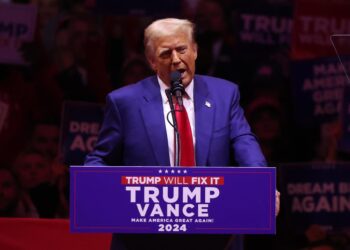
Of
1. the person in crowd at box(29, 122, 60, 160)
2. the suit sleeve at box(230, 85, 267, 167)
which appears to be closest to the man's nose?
the suit sleeve at box(230, 85, 267, 167)

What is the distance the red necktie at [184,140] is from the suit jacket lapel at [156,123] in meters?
0.08

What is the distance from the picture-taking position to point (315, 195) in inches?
233

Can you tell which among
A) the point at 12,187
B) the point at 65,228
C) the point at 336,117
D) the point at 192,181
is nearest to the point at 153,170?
the point at 192,181

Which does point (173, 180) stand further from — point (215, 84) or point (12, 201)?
point (12, 201)

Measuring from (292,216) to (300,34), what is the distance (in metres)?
1.19

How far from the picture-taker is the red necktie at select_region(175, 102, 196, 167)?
3.14m

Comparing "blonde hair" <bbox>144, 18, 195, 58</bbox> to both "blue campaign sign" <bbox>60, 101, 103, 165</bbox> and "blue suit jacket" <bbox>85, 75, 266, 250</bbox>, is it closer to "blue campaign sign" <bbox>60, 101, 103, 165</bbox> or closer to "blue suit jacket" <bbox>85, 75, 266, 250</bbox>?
"blue suit jacket" <bbox>85, 75, 266, 250</bbox>

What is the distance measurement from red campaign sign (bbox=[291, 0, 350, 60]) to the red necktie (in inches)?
120

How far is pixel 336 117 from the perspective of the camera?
6133mm

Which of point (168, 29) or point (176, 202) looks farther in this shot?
point (168, 29)

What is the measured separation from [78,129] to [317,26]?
1.71 m

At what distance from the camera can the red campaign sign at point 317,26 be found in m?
6.11

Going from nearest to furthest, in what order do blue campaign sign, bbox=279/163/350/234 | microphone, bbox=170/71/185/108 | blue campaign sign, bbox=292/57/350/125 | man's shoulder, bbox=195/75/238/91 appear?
microphone, bbox=170/71/185/108 → man's shoulder, bbox=195/75/238/91 → blue campaign sign, bbox=279/163/350/234 → blue campaign sign, bbox=292/57/350/125

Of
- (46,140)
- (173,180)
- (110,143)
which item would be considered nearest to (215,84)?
(110,143)
